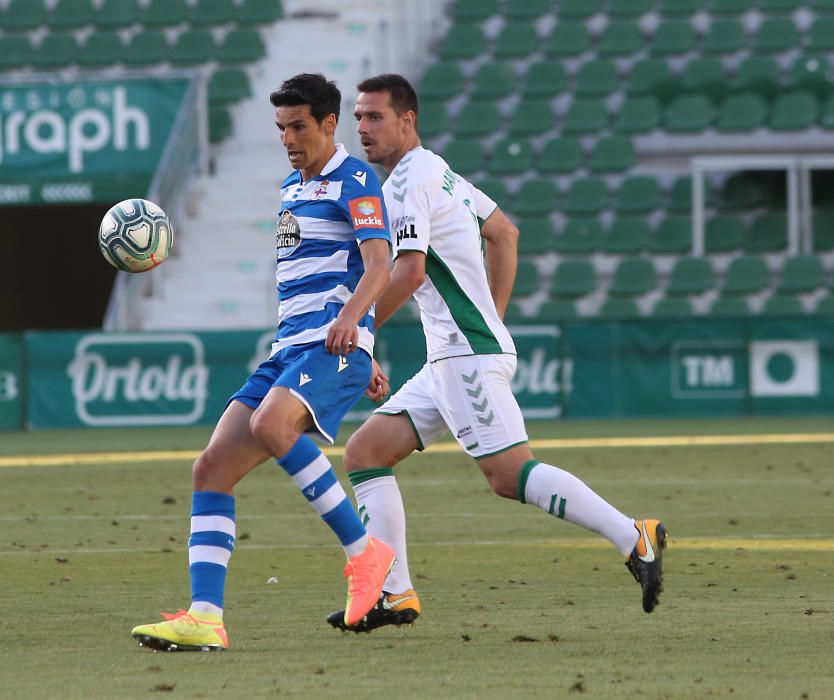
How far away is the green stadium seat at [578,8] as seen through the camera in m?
26.6

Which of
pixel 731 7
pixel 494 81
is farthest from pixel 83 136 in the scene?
pixel 731 7

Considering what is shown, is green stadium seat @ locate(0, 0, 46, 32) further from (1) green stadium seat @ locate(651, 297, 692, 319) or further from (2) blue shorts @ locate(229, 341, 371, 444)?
(2) blue shorts @ locate(229, 341, 371, 444)

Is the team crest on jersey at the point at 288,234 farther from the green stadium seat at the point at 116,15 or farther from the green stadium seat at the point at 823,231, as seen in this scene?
the green stadium seat at the point at 116,15

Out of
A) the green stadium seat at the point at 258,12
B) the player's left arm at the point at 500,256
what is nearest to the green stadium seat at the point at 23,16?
the green stadium seat at the point at 258,12

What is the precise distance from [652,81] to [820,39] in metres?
2.78

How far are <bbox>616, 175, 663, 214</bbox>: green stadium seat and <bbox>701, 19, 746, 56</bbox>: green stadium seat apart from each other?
3.00 metres

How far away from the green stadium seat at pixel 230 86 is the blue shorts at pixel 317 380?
19924mm

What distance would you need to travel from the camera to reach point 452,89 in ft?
84.6

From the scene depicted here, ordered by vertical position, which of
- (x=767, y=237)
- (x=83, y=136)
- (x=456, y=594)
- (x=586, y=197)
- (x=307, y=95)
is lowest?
(x=456, y=594)

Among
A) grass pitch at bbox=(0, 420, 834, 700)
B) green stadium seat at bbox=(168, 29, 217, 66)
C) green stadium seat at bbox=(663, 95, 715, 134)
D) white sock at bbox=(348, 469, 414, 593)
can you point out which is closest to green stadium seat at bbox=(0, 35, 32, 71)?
green stadium seat at bbox=(168, 29, 217, 66)

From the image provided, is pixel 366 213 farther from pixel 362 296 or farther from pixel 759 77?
pixel 759 77

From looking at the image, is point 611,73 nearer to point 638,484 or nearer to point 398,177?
point 638,484

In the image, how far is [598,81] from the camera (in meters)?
25.4

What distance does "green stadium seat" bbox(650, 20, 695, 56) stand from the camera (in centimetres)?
2575
